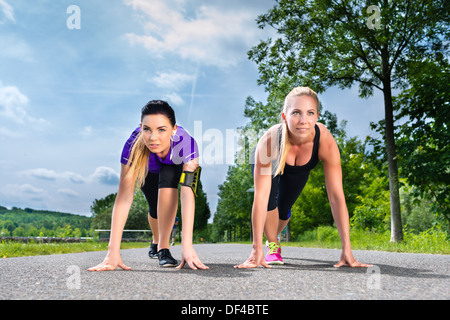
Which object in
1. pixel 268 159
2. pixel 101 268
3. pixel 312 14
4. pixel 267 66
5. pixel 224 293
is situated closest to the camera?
pixel 224 293

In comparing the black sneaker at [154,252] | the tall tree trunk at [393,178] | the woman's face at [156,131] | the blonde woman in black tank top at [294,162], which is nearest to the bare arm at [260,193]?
the blonde woman in black tank top at [294,162]

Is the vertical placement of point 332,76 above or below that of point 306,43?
below

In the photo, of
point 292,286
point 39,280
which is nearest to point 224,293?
point 292,286

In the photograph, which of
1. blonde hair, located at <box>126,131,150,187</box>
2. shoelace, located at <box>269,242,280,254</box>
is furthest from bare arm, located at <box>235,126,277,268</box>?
blonde hair, located at <box>126,131,150,187</box>

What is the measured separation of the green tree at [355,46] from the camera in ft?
36.9

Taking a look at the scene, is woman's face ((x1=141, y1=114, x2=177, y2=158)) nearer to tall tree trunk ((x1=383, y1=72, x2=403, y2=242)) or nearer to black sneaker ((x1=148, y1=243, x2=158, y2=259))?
black sneaker ((x1=148, y1=243, x2=158, y2=259))

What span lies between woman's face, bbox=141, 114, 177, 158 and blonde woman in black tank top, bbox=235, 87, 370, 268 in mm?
930

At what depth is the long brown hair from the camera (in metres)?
3.57

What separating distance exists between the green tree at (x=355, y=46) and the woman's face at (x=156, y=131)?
9038 millimetres

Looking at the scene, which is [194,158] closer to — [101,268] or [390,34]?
[101,268]
